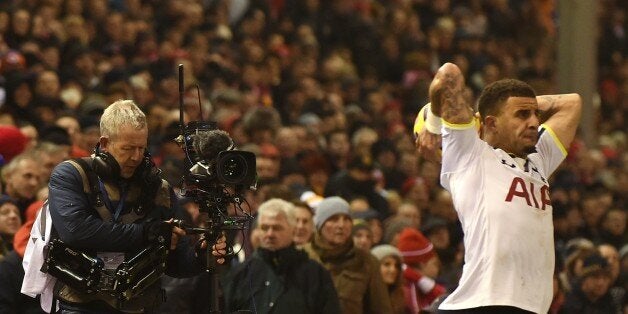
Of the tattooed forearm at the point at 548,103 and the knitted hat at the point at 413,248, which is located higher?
the tattooed forearm at the point at 548,103

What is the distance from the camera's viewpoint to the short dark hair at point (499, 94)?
7539 mm

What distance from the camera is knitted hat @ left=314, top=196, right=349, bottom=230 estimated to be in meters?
10.5

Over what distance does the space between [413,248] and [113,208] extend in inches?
176

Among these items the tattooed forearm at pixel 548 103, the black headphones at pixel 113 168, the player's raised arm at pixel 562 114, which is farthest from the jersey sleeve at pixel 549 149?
the black headphones at pixel 113 168

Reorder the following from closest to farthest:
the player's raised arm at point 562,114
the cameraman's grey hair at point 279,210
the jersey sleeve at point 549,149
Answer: the jersey sleeve at point 549,149
the player's raised arm at point 562,114
the cameraman's grey hair at point 279,210

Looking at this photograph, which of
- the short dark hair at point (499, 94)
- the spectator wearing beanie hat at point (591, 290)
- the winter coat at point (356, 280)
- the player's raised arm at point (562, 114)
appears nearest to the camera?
the short dark hair at point (499, 94)

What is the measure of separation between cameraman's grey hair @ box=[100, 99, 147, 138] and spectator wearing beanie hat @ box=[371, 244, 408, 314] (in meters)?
3.76

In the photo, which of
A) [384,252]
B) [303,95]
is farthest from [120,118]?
[303,95]

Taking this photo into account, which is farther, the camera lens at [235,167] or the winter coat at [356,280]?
the winter coat at [356,280]

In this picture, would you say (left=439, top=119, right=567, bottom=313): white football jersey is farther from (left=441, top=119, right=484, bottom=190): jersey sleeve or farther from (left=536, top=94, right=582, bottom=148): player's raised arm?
(left=536, top=94, right=582, bottom=148): player's raised arm

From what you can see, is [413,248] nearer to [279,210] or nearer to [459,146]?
[279,210]

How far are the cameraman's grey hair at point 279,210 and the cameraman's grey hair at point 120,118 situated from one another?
2517 millimetres

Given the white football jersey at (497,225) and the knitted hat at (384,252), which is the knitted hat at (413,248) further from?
the white football jersey at (497,225)

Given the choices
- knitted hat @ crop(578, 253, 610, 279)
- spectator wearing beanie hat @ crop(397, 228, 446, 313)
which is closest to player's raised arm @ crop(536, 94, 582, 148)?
spectator wearing beanie hat @ crop(397, 228, 446, 313)
